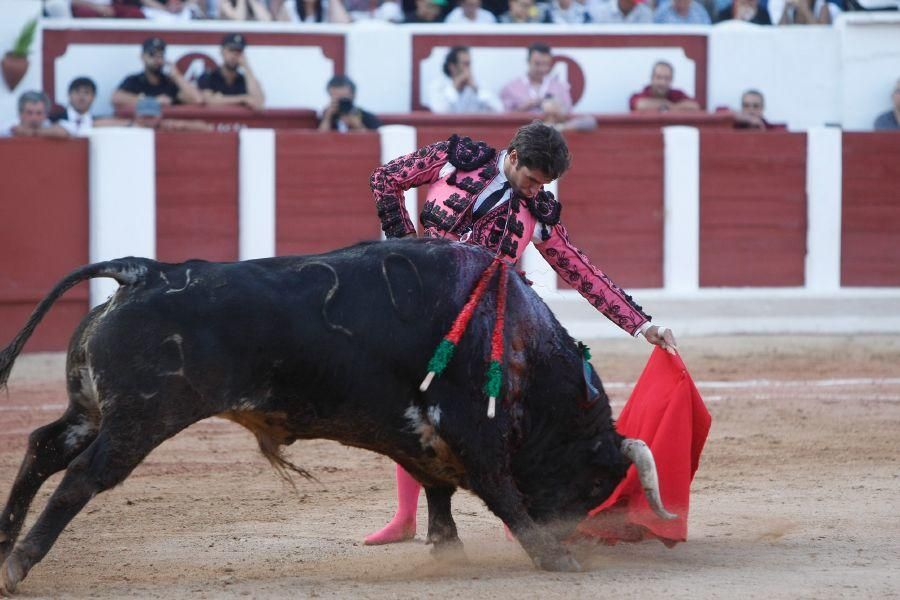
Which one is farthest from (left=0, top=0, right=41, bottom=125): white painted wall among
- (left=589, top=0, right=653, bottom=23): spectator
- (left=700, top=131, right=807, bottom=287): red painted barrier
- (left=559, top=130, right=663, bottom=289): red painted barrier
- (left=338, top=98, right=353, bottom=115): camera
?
(left=700, top=131, right=807, bottom=287): red painted barrier

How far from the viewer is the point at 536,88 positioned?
872cm

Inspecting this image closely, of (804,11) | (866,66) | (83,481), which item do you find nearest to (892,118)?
(866,66)

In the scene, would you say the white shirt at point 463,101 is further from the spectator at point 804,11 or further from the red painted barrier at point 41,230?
the spectator at point 804,11

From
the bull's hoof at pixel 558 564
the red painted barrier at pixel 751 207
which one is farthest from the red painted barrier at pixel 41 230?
the bull's hoof at pixel 558 564

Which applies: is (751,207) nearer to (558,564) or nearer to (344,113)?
(344,113)

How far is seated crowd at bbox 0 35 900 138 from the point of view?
7.75 m

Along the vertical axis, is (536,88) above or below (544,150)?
above

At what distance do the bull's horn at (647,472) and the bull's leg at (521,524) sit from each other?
0.23m

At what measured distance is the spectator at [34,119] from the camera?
7.36 meters

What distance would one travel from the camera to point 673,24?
→ 9391 millimetres

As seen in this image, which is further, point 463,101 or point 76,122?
point 463,101

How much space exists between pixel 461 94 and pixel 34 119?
256 cm

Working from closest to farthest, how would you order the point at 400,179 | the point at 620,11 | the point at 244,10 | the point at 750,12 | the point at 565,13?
1. the point at 400,179
2. the point at 244,10
3. the point at 565,13
4. the point at 620,11
5. the point at 750,12

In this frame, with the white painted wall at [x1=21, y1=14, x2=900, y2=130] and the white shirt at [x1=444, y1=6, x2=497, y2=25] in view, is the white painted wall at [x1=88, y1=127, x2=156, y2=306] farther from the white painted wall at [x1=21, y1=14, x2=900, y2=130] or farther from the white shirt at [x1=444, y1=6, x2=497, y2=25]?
the white shirt at [x1=444, y1=6, x2=497, y2=25]
